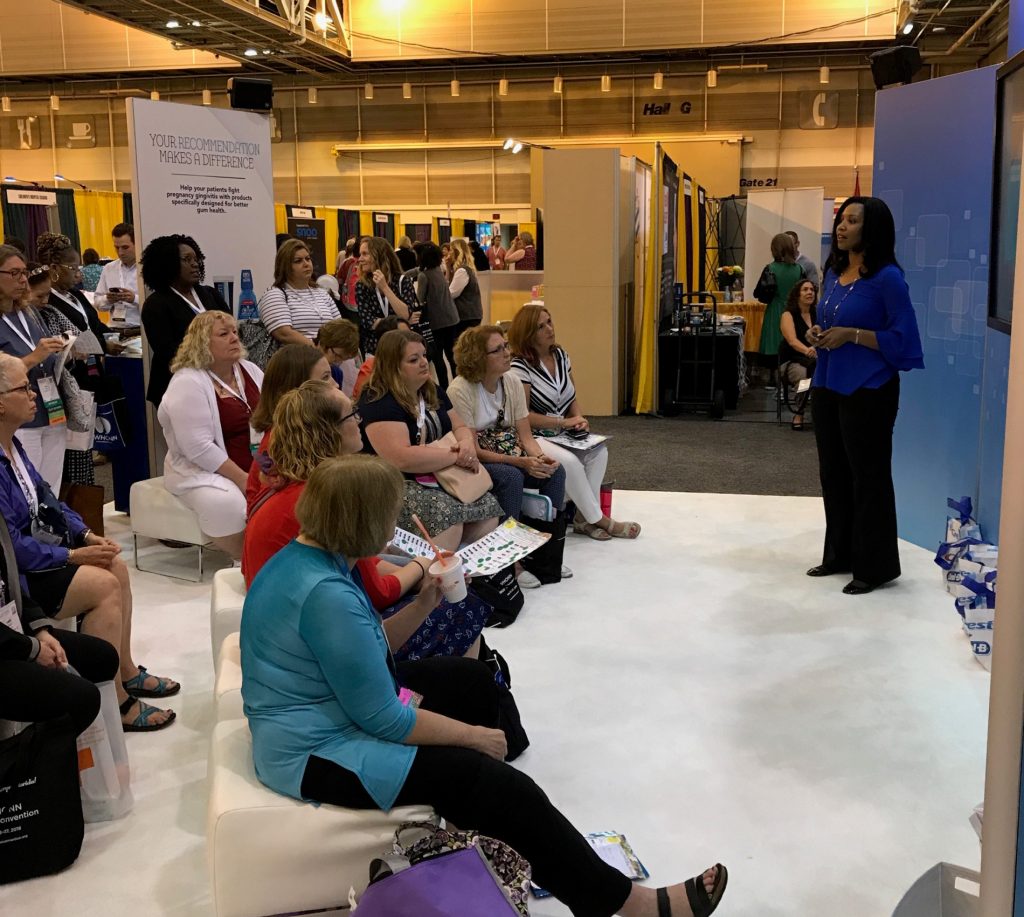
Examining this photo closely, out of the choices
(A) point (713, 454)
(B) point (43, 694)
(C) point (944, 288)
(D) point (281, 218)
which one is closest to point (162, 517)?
(B) point (43, 694)

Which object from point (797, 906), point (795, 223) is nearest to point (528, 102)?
point (795, 223)

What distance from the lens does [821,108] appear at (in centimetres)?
1625

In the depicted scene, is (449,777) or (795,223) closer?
(449,777)

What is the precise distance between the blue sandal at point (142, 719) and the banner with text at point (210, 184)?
2.76 metres

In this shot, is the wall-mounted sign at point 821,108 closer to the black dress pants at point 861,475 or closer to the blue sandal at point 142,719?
the black dress pants at point 861,475

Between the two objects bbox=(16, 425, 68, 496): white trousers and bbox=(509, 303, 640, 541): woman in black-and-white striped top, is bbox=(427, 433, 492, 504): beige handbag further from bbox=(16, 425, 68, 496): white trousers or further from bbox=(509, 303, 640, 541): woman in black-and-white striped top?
bbox=(16, 425, 68, 496): white trousers

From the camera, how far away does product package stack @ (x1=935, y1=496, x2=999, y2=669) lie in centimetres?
369

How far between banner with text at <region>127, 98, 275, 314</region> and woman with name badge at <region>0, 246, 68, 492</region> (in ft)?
2.75

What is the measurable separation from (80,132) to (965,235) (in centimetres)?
1736

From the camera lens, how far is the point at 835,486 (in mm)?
4559

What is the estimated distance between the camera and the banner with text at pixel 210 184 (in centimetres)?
530

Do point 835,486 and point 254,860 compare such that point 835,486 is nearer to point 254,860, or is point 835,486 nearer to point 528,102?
point 254,860

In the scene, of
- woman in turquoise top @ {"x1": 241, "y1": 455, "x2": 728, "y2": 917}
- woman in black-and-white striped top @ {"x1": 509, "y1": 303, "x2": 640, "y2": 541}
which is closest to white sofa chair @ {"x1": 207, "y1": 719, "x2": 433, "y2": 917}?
woman in turquoise top @ {"x1": 241, "y1": 455, "x2": 728, "y2": 917}

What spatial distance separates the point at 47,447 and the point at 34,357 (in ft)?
1.46
